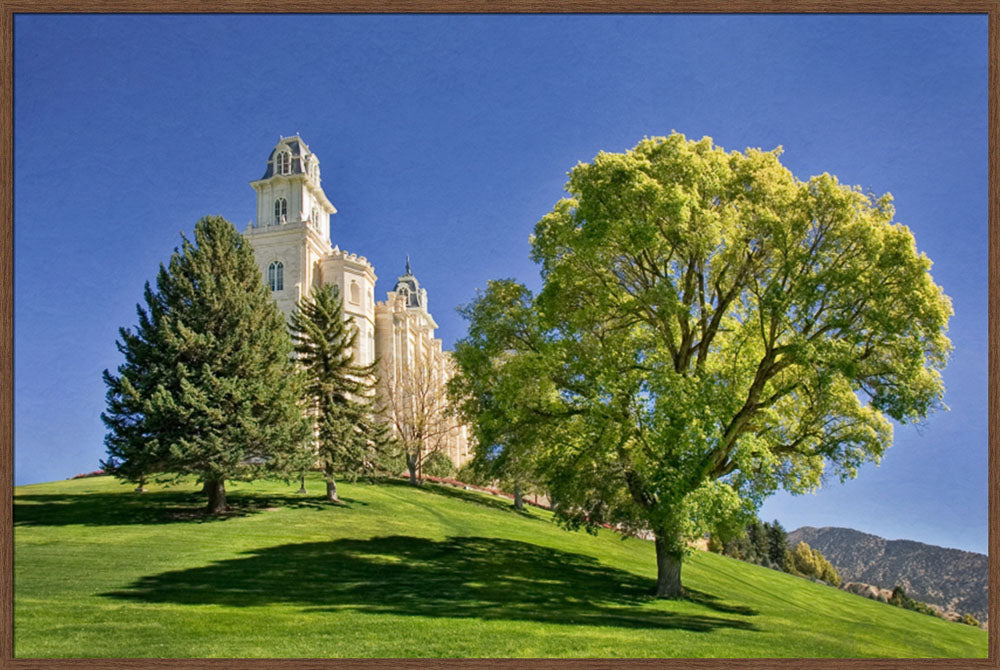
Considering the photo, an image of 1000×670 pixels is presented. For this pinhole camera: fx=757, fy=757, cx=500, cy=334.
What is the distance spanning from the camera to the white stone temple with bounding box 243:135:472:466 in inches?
1581

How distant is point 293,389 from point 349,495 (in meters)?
5.96

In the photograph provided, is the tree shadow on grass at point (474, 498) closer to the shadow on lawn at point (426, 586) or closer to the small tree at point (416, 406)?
the small tree at point (416, 406)

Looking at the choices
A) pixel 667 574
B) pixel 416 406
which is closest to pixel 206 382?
pixel 667 574

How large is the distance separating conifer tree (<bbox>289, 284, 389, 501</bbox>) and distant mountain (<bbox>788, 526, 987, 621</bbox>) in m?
15.5

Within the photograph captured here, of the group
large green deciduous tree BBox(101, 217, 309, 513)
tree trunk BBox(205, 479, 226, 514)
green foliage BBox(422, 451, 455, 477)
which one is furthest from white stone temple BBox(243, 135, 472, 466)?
tree trunk BBox(205, 479, 226, 514)

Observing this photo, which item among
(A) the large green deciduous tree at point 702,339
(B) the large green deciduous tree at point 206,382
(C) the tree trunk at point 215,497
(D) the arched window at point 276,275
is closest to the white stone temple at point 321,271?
(D) the arched window at point 276,275

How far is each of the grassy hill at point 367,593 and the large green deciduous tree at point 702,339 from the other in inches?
94.3

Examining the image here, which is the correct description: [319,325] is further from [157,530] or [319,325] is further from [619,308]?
[619,308]

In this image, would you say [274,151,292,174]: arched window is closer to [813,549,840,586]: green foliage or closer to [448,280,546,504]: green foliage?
[448,280,546,504]: green foliage

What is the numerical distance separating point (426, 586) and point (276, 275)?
1226 inches

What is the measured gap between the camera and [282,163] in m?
46.7

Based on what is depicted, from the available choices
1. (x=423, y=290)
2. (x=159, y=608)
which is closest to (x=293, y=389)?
(x=159, y=608)

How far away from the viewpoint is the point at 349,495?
2803 cm

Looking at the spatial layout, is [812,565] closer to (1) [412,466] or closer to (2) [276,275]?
(1) [412,466]
